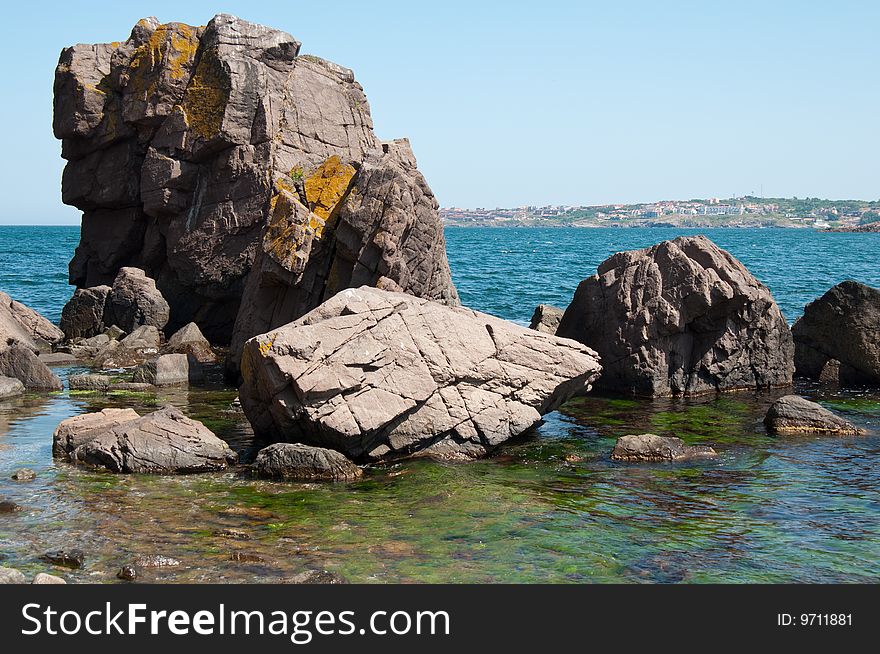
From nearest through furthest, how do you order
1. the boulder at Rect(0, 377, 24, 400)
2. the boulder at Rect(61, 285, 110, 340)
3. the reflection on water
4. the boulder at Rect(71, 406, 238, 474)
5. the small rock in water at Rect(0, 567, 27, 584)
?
the small rock in water at Rect(0, 567, 27, 584) < the reflection on water < the boulder at Rect(71, 406, 238, 474) < the boulder at Rect(0, 377, 24, 400) < the boulder at Rect(61, 285, 110, 340)

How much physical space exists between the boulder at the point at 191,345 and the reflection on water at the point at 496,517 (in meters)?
8.48

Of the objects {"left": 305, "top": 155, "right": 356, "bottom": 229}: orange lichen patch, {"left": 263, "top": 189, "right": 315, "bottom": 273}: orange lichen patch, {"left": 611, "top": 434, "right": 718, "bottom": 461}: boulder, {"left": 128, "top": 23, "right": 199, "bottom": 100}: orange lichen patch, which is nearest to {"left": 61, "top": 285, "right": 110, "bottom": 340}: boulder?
{"left": 128, "top": 23, "right": 199, "bottom": 100}: orange lichen patch

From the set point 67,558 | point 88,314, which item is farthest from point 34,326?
point 67,558

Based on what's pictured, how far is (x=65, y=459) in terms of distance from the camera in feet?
55.1

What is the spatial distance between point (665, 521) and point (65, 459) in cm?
1066

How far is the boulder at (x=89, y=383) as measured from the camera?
76.5 feet

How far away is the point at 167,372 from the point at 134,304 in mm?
7222

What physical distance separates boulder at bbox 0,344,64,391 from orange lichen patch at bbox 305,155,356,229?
326 inches

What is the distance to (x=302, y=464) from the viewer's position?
53.1ft

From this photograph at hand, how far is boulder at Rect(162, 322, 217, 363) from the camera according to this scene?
27.7 m

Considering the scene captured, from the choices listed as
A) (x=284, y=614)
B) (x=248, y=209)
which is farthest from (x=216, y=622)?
(x=248, y=209)

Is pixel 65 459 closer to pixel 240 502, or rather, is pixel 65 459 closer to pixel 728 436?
pixel 240 502

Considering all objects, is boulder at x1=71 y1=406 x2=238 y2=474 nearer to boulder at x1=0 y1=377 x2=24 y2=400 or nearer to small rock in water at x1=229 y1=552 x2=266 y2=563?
small rock in water at x1=229 y1=552 x2=266 y2=563

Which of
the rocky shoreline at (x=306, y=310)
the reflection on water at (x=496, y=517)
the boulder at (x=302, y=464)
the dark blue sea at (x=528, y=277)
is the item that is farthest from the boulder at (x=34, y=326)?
the boulder at (x=302, y=464)
